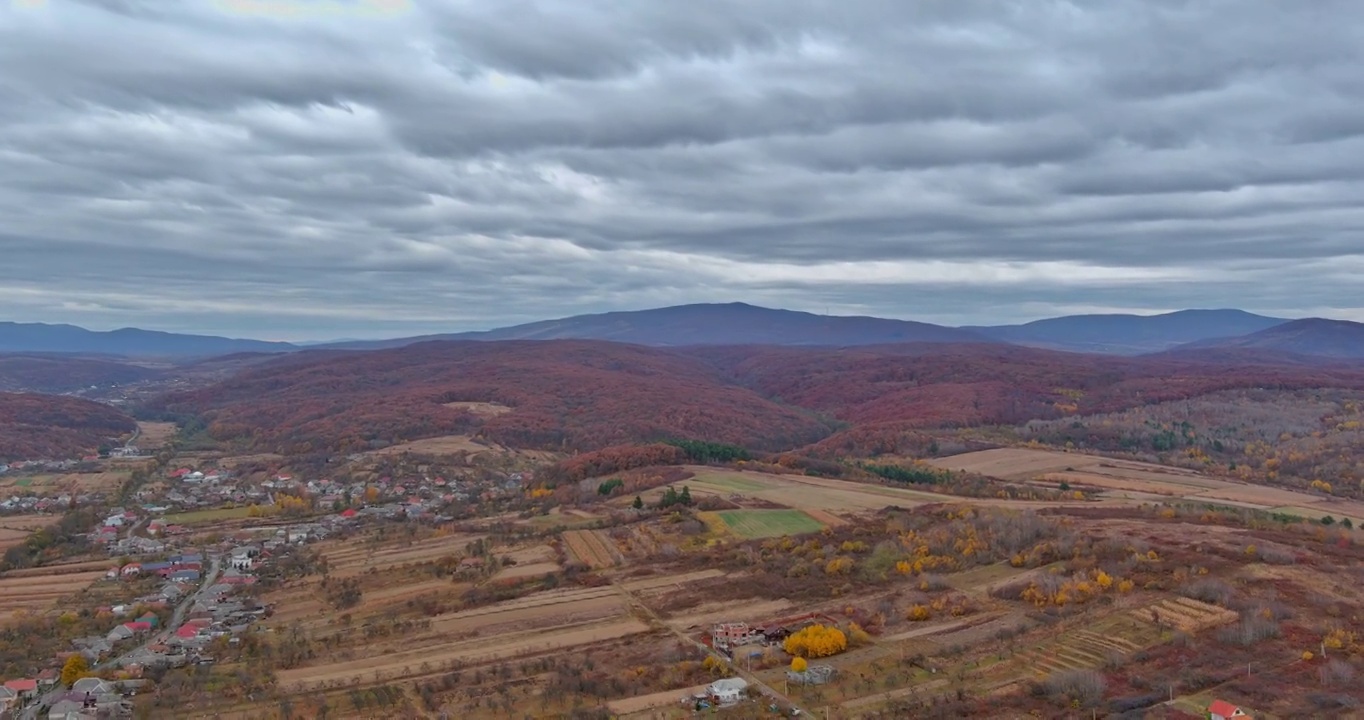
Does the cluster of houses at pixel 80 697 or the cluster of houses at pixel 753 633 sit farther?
the cluster of houses at pixel 753 633

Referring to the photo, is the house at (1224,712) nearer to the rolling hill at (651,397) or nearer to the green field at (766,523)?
the green field at (766,523)

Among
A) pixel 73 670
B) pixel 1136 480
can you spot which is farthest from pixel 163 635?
pixel 1136 480

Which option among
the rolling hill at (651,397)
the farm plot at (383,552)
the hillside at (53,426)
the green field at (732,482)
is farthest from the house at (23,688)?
the hillside at (53,426)

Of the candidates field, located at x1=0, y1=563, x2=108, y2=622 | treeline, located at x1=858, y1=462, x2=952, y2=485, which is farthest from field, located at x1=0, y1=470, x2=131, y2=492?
treeline, located at x1=858, y1=462, x2=952, y2=485

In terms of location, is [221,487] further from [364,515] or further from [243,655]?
[243,655]

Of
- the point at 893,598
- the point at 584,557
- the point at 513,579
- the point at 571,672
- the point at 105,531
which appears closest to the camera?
the point at 571,672

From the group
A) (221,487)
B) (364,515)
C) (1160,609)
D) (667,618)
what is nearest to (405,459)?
(221,487)

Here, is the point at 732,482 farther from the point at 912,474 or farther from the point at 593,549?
the point at 593,549
